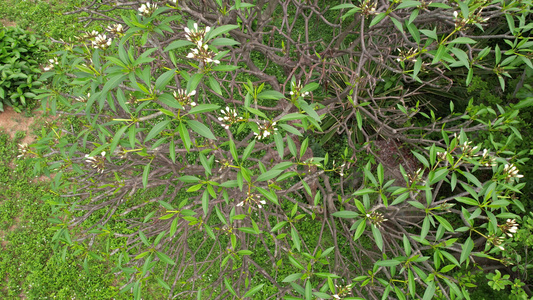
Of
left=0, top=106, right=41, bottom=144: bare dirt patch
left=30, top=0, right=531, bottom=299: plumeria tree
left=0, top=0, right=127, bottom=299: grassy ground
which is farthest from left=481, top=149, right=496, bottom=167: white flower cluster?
left=0, top=106, right=41, bottom=144: bare dirt patch

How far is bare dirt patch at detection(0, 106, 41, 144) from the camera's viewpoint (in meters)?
4.31

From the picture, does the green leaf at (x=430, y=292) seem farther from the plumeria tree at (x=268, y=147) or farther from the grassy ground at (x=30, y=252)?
the grassy ground at (x=30, y=252)

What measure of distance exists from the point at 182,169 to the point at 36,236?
3.04m

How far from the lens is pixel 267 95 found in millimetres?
1568

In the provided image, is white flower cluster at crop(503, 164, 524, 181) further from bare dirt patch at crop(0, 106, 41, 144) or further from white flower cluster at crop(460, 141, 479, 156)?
bare dirt patch at crop(0, 106, 41, 144)

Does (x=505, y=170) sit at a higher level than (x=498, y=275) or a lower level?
higher

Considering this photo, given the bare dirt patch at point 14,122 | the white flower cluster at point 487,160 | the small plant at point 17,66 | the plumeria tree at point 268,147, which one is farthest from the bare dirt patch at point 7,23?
the white flower cluster at point 487,160

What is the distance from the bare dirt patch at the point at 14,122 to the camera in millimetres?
4312

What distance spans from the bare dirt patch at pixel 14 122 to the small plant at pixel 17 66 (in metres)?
0.12

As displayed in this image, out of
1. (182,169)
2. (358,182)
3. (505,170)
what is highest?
(505,170)

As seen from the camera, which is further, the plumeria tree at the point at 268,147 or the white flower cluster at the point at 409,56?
the white flower cluster at the point at 409,56

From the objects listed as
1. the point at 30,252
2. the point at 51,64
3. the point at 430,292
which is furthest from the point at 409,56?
the point at 30,252

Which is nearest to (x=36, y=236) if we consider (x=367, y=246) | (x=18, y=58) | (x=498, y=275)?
(x=18, y=58)

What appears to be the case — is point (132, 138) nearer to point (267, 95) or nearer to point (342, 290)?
point (267, 95)
